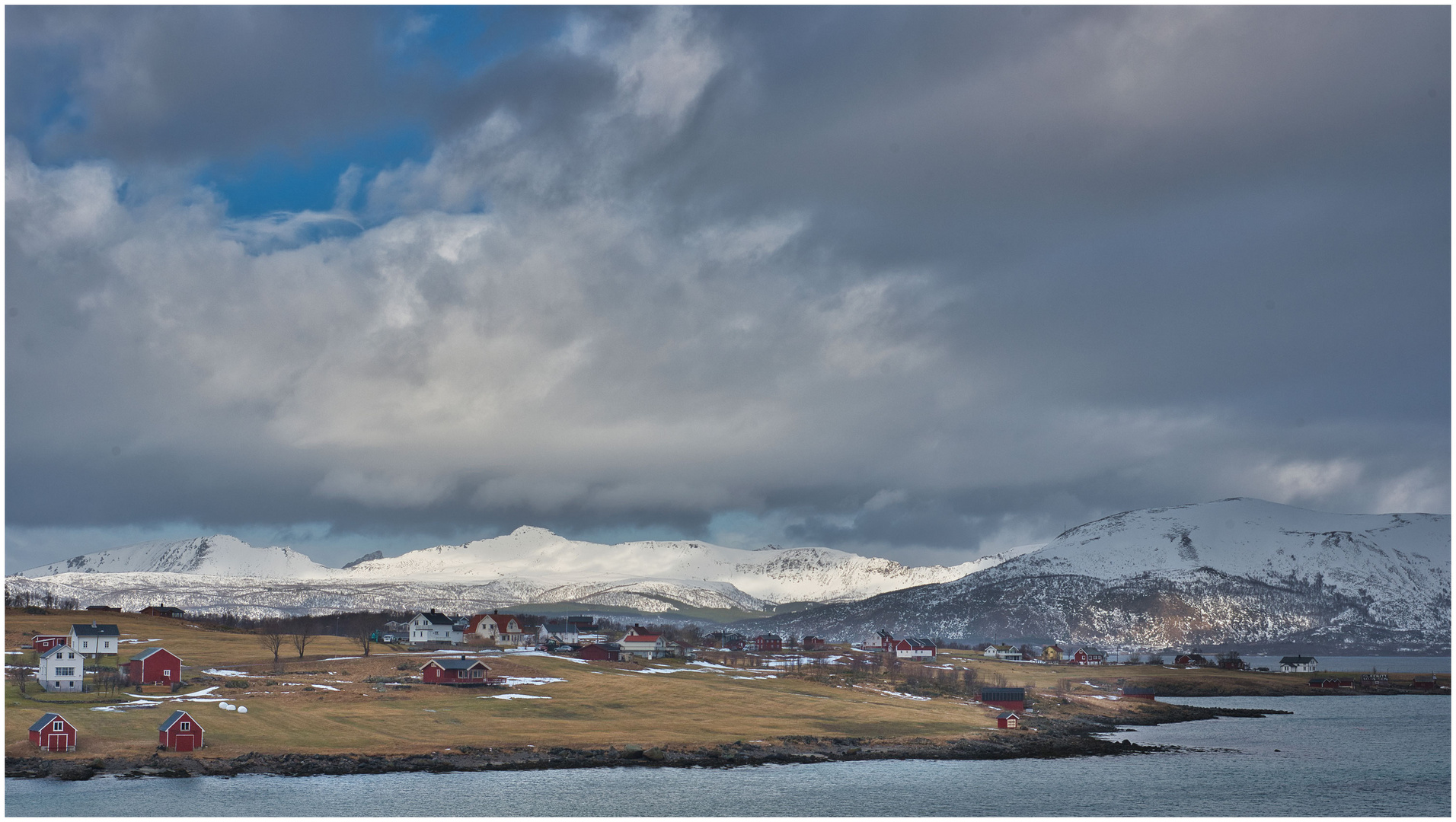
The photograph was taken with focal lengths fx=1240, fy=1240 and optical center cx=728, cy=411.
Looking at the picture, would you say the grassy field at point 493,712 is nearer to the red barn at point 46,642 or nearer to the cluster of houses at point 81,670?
the cluster of houses at point 81,670

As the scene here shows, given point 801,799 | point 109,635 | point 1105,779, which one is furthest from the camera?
point 109,635

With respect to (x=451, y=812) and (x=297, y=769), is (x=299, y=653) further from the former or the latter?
(x=451, y=812)

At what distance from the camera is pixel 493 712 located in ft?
401

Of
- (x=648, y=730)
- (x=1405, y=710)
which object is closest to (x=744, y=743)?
(x=648, y=730)

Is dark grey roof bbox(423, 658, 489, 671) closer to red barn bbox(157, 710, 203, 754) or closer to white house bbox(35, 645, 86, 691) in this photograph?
white house bbox(35, 645, 86, 691)

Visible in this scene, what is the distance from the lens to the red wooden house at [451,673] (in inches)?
5605

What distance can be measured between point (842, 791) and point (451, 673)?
214 ft

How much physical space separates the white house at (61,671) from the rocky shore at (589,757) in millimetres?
34438

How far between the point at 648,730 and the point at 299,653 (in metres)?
79.9

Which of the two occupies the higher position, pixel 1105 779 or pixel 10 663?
pixel 10 663

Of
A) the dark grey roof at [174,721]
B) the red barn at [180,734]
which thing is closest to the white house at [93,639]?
the dark grey roof at [174,721]

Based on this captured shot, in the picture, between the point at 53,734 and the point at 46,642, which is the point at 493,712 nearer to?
the point at 53,734

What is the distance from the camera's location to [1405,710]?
18212cm

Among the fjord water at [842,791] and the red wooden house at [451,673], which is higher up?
the red wooden house at [451,673]
